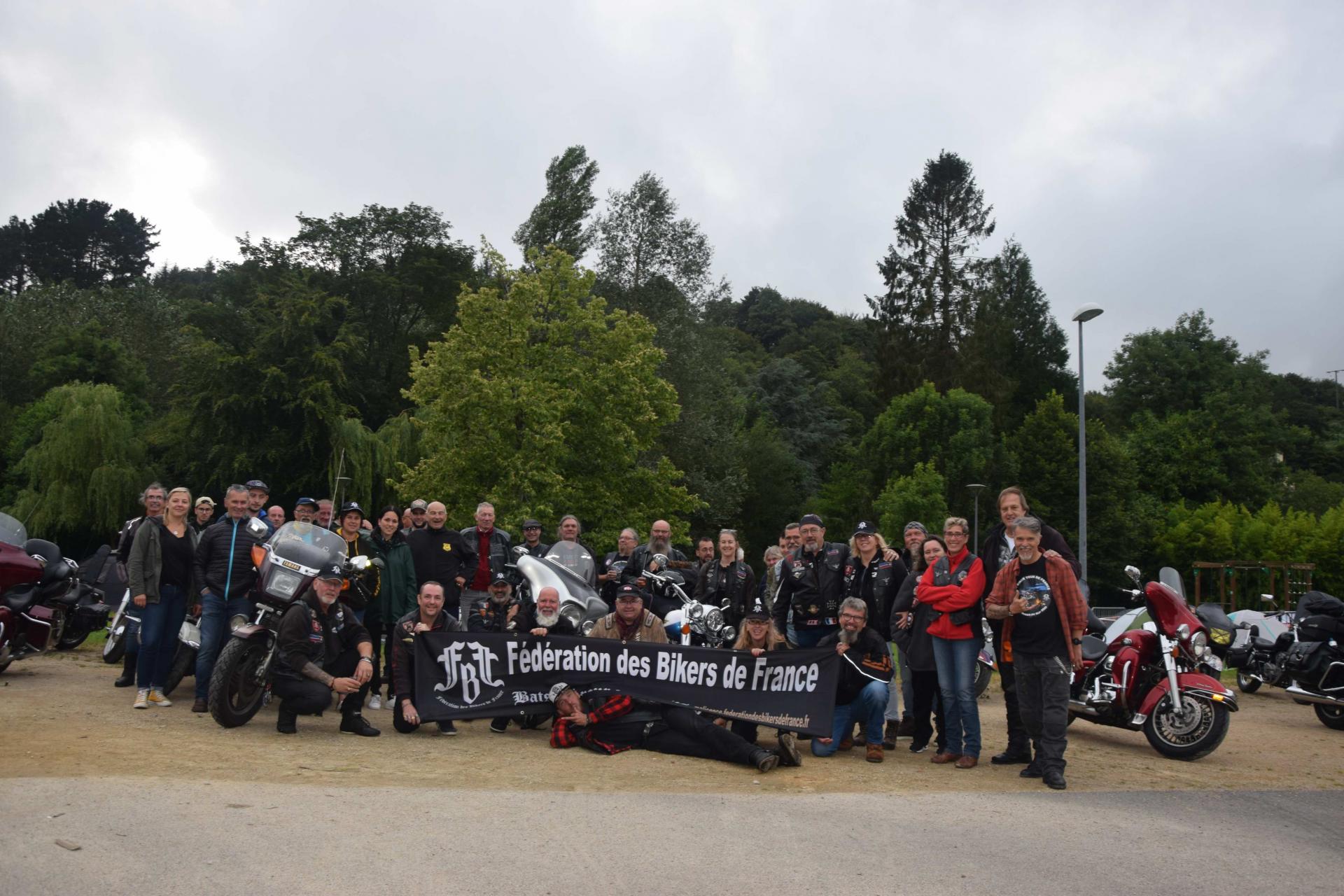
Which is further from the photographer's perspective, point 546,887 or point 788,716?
point 788,716

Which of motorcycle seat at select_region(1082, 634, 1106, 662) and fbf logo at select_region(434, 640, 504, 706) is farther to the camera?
motorcycle seat at select_region(1082, 634, 1106, 662)

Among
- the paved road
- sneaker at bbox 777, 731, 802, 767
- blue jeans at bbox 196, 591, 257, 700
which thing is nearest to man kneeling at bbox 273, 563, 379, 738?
blue jeans at bbox 196, 591, 257, 700

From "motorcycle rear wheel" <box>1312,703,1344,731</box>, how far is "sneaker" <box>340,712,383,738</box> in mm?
9375

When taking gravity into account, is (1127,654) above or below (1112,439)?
below

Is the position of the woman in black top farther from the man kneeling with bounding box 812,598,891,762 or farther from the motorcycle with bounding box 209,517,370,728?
the man kneeling with bounding box 812,598,891,762

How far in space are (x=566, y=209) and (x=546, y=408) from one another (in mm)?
15259

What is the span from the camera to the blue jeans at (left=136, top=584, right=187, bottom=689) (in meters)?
9.21

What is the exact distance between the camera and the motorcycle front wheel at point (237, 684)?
8227 mm

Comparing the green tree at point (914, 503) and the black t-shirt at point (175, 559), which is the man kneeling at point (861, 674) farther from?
the green tree at point (914, 503)

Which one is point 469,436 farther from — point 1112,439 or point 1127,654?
point 1112,439

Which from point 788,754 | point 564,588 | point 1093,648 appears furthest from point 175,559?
point 1093,648

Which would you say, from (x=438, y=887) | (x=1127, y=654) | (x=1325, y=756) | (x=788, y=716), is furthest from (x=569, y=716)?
(x=1325, y=756)

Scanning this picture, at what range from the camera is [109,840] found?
5148mm

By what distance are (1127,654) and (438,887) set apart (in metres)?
6.88
